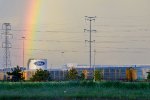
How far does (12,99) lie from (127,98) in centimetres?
658

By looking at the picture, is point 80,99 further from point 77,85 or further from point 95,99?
point 77,85

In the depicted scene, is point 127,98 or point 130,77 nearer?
point 127,98

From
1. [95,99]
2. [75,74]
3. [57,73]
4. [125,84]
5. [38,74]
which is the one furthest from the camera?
[57,73]

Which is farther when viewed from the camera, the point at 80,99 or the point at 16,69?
the point at 16,69

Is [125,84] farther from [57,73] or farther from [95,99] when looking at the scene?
[57,73]

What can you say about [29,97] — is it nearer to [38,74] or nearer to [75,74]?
[38,74]

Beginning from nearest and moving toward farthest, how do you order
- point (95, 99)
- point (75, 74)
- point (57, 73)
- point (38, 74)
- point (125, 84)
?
point (95, 99)
point (125, 84)
point (38, 74)
point (75, 74)
point (57, 73)

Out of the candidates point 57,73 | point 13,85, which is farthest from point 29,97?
point 57,73

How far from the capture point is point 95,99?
2530cm

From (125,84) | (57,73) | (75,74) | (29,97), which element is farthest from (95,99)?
(57,73)

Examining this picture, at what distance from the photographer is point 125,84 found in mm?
39875

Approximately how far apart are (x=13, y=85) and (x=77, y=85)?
5.90 m

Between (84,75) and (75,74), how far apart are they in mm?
1641

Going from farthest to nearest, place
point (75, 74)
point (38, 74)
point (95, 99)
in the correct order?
point (75, 74)
point (38, 74)
point (95, 99)
